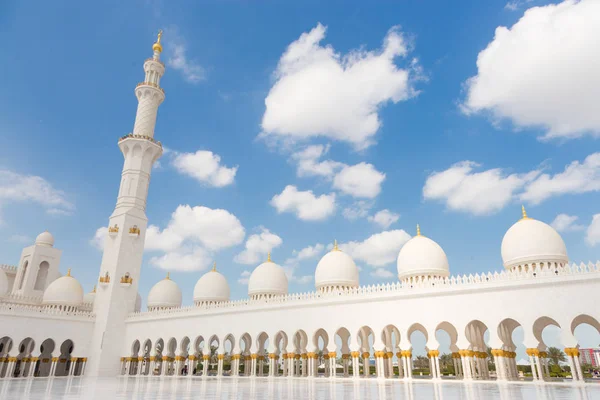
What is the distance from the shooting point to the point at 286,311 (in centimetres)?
2266

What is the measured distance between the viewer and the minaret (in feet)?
91.2

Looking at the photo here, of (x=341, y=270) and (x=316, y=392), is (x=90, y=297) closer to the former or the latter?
(x=341, y=270)

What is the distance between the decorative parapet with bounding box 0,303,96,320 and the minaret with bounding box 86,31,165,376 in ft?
3.47

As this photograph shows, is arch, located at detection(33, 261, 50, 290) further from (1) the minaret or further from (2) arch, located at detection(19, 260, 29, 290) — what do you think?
(1) the minaret

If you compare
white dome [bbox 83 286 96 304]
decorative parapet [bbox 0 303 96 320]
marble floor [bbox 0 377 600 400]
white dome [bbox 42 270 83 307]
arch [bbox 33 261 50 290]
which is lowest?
marble floor [bbox 0 377 600 400]

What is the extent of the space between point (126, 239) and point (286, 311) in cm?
1356

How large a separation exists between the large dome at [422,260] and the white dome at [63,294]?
2263cm

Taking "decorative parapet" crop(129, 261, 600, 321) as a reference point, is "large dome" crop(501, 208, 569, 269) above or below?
above

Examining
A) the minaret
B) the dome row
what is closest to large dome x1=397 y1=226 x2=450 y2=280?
the dome row

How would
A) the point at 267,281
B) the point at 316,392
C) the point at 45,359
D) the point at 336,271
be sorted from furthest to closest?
the point at 45,359
the point at 267,281
the point at 336,271
the point at 316,392

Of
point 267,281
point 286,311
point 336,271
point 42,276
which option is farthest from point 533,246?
point 42,276

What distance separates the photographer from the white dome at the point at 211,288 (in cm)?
3006

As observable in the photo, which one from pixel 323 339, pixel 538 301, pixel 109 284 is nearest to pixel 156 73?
pixel 109 284

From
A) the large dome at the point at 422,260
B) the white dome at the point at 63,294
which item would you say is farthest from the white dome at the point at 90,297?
the large dome at the point at 422,260
